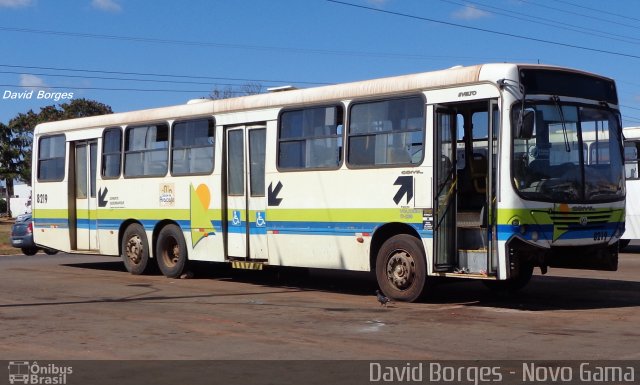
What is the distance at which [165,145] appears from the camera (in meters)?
17.9

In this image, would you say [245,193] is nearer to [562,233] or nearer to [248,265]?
[248,265]

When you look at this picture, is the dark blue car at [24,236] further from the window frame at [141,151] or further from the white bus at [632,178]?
the white bus at [632,178]

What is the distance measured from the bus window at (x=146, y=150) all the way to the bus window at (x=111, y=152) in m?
0.27

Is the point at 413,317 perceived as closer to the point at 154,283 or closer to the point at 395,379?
the point at 395,379

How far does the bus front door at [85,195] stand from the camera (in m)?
19.6

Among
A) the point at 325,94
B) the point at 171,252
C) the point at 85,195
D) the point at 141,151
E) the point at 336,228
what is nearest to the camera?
the point at 336,228

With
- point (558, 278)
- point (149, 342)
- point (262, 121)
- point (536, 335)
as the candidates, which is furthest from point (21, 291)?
point (558, 278)

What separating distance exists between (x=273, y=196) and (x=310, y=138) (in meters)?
1.31

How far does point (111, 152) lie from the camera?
1920cm

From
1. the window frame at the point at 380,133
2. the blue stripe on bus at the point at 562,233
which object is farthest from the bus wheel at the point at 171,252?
the blue stripe on bus at the point at 562,233

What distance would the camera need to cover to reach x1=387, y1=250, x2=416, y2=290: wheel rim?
13258 mm

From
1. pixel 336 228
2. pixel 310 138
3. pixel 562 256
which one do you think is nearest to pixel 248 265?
pixel 336 228

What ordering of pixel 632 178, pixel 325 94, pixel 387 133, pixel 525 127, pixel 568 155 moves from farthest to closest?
pixel 632 178 → pixel 325 94 → pixel 387 133 → pixel 568 155 → pixel 525 127

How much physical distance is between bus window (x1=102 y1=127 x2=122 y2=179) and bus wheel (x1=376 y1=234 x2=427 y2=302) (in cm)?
764
